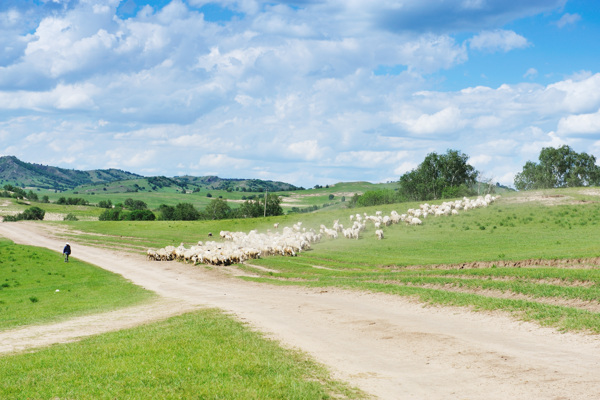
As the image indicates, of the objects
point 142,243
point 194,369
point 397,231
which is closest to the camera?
point 194,369

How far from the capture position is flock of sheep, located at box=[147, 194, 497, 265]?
170 ft

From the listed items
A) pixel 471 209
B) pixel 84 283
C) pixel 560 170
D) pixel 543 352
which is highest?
pixel 560 170

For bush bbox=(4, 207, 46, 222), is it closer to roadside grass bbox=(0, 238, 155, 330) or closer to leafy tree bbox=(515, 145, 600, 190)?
roadside grass bbox=(0, 238, 155, 330)

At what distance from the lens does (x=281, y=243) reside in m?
55.6

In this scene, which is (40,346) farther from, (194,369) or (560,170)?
(560,170)

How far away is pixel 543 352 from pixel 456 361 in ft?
8.86

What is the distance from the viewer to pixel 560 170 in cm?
13350

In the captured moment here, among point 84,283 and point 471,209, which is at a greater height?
point 471,209

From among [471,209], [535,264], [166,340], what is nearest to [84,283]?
[166,340]

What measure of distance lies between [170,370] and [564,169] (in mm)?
142115

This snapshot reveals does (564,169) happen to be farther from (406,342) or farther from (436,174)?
(406,342)

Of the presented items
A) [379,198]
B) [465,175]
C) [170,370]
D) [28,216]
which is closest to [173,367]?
[170,370]

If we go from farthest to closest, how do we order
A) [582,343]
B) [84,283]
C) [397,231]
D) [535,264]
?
[397,231], [84,283], [535,264], [582,343]

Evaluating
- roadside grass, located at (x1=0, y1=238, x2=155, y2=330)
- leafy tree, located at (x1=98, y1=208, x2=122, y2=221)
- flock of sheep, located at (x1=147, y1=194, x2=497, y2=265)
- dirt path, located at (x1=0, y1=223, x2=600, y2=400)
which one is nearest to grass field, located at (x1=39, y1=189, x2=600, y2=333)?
flock of sheep, located at (x1=147, y1=194, x2=497, y2=265)
